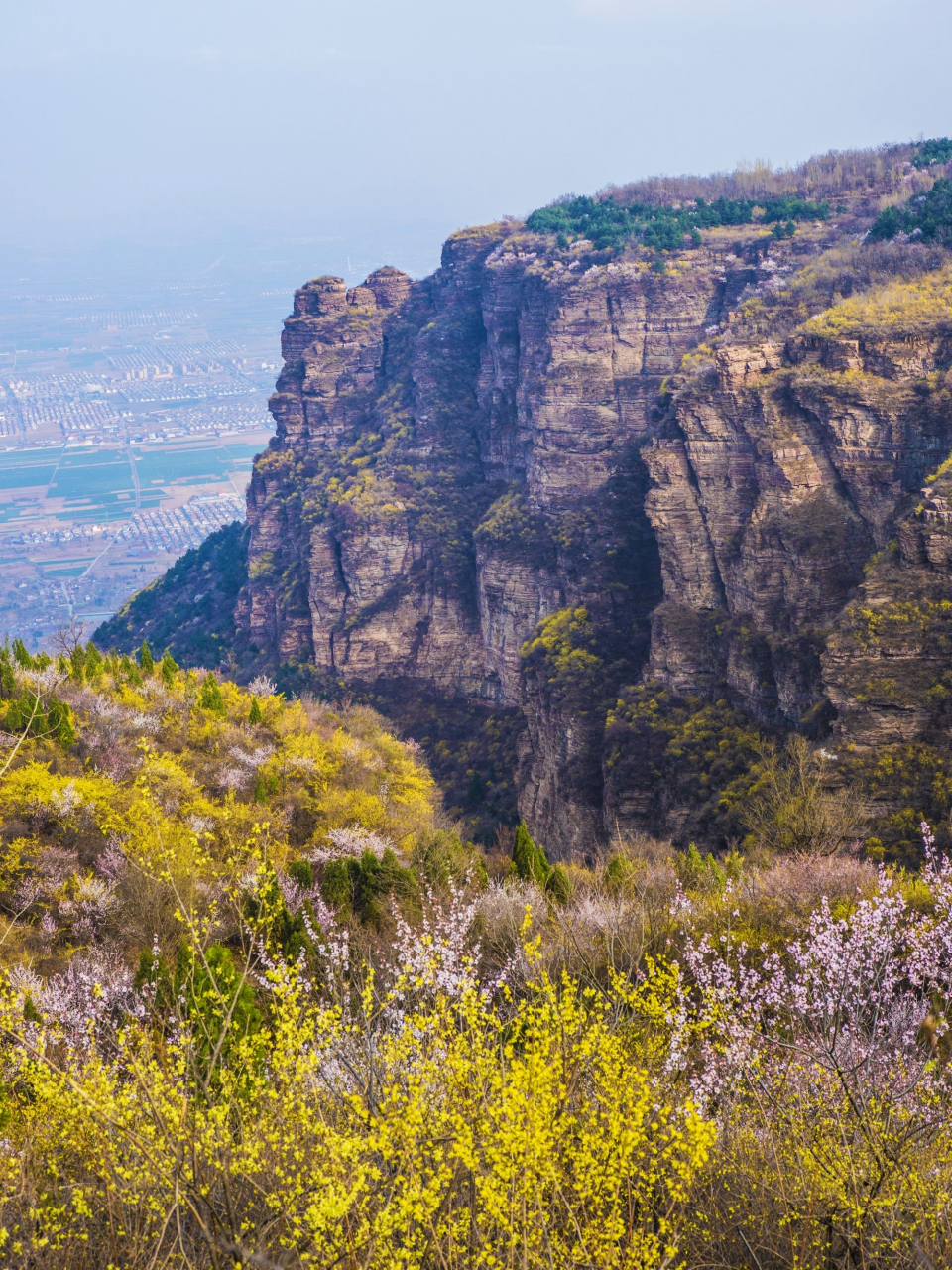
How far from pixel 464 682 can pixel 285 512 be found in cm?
2817

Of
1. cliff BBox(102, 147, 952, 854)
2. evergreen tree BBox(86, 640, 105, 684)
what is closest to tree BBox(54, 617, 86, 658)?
evergreen tree BBox(86, 640, 105, 684)

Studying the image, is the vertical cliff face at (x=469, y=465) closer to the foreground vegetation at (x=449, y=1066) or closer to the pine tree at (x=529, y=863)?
the pine tree at (x=529, y=863)

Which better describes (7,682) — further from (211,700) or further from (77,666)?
(211,700)

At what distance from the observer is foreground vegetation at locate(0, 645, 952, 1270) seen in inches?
520

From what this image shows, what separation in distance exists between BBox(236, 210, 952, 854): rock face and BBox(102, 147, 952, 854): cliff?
224 millimetres

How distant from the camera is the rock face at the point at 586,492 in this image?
6400 centimetres

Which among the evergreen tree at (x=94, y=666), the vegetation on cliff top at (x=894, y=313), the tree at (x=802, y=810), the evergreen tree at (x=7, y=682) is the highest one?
the vegetation on cliff top at (x=894, y=313)

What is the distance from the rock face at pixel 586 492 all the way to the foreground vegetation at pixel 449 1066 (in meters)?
25.9

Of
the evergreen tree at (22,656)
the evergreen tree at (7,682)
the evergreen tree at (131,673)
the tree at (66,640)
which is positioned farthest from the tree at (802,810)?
the evergreen tree at (22,656)

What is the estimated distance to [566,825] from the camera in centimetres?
7262

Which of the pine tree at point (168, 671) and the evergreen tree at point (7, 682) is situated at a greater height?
the evergreen tree at point (7, 682)

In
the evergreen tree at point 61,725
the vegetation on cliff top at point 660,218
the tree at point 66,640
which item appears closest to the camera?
the evergreen tree at point 61,725

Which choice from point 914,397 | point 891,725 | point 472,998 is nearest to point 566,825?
point 891,725

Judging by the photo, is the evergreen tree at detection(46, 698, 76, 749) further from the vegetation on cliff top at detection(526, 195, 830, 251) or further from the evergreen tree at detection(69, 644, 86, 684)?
the vegetation on cliff top at detection(526, 195, 830, 251)
